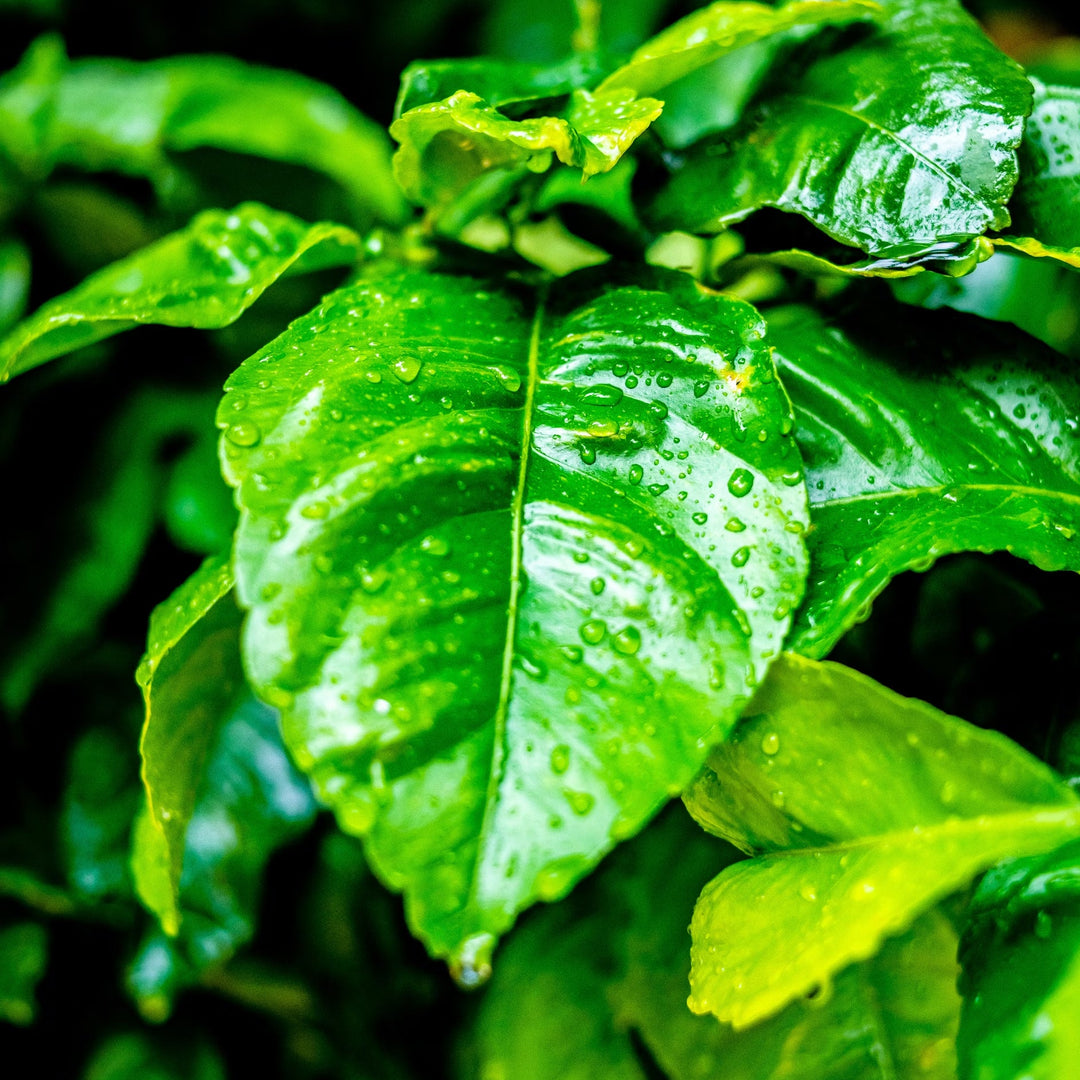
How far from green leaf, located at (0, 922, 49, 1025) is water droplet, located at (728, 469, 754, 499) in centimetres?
81

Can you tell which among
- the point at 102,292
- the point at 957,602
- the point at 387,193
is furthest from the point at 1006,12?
the point at 102,292

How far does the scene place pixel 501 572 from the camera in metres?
0.48

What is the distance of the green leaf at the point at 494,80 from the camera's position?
0.69 meters

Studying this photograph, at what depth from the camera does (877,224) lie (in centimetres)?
60

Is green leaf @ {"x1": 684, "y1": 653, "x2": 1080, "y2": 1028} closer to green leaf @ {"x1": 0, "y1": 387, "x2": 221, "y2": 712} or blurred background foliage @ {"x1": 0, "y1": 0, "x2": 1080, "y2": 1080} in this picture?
blurred background foliage @ {"x1": 0, "y1": 0, "x2": 1080, "y2": 1080}

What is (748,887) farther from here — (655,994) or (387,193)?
(387,193)

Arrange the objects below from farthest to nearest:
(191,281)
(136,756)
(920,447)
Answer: (136,756)
(191,281)
(920,447)

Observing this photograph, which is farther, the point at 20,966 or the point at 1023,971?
the point at 20,966

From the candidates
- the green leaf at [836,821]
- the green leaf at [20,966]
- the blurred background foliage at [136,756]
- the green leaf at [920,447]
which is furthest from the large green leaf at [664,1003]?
the green leaf at [20,966]

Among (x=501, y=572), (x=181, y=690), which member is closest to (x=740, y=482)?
(x=501, y=572)

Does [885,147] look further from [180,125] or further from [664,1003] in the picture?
[180,125]

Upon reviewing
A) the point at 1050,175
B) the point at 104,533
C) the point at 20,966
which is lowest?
the point at 20,966

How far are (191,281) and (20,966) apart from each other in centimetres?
67

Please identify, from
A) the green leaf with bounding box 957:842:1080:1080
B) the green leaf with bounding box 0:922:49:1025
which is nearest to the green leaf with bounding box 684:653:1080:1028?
the green leaf with bounding box 957:842:1080:1080
